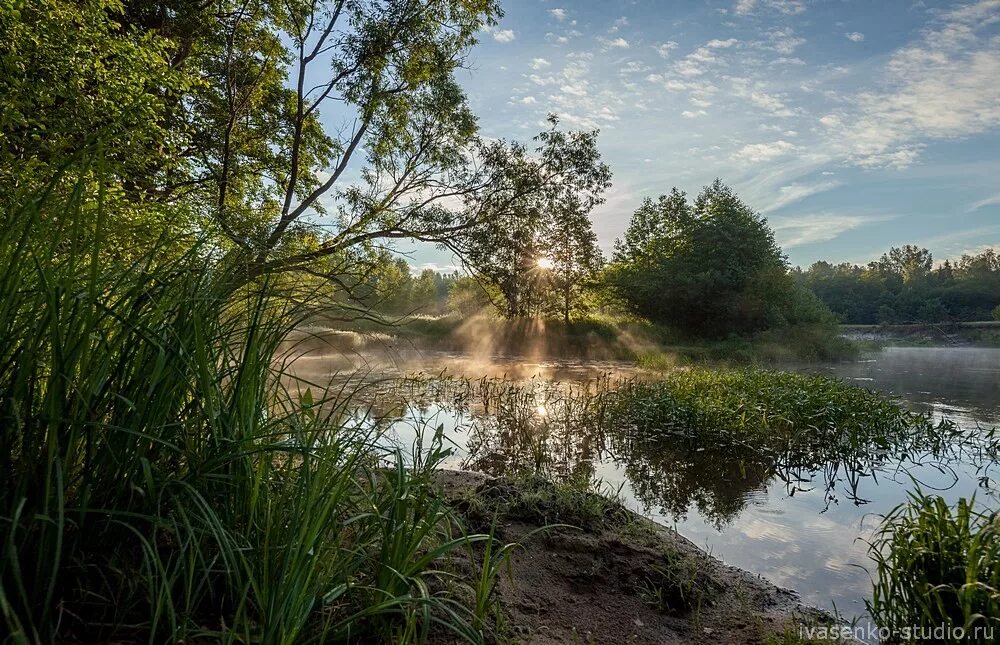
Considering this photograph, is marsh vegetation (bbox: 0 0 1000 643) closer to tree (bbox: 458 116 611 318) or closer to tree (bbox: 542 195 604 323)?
tree (bbox: 458 116 611 318)

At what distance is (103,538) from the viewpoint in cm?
152

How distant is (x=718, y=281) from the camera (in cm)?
2694

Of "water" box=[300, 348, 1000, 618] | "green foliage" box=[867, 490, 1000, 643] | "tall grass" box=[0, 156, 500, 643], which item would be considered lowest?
"water" box=[300, 348, 1000, 618]

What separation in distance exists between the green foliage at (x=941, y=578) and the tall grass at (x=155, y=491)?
190 cm

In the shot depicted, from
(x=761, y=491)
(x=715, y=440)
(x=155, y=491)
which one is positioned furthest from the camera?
(x=715, y=440)

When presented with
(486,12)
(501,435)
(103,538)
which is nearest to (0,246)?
(103,538)

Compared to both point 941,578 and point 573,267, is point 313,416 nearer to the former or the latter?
point 941,578

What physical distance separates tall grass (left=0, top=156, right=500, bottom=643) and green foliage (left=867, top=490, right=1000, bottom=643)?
1897 mm

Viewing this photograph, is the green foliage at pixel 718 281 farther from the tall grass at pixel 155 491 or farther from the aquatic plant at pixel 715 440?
the tall grass at pixel 155 491

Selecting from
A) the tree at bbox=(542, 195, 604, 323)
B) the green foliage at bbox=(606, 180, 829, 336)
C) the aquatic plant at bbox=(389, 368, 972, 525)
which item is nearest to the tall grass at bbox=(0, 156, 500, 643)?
the aquatic plant at bbox=(389, 368, 972, 525)

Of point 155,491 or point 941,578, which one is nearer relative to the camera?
point 155,491

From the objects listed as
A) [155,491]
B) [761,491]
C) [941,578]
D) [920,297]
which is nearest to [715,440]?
[761,491]

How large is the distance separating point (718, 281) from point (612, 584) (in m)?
26.9

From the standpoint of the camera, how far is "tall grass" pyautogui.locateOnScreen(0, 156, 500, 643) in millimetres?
1367
